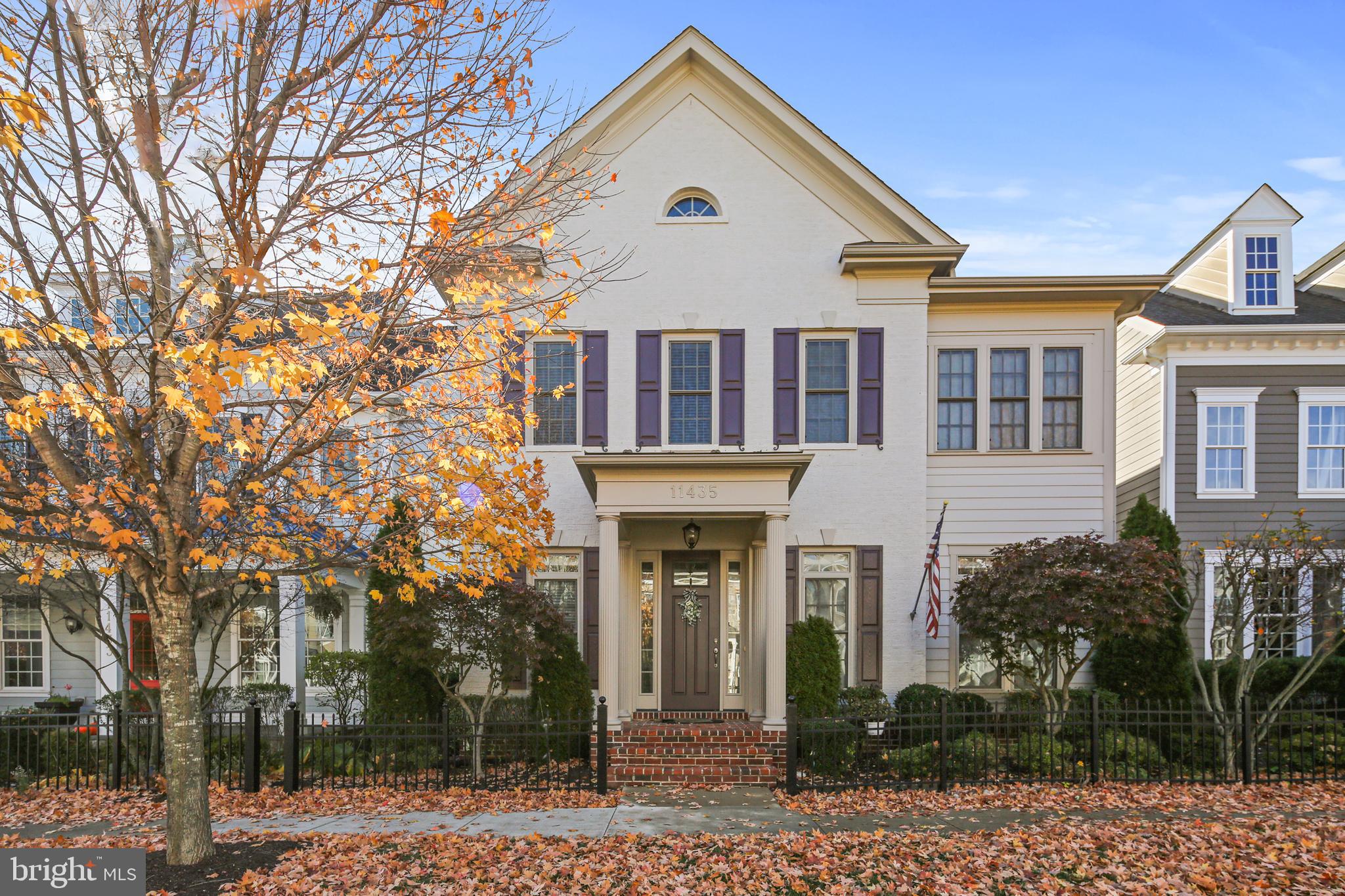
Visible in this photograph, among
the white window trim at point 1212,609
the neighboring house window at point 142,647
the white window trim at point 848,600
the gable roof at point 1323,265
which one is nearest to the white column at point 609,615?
the white window trim at point 848,600

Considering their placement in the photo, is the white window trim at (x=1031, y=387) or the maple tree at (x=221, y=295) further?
the white window trim at (x=1031, y=387)

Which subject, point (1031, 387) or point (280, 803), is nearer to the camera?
point (280, 803)

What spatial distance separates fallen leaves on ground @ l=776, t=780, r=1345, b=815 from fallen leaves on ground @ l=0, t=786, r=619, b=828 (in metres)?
2.71

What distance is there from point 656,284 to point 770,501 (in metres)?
4.44

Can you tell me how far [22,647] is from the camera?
18.6 meters

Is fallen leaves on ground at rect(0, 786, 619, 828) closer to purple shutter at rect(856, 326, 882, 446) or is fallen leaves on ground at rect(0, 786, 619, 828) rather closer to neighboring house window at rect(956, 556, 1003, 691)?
neighboring house window at rect(956, 556, 1003, 691)

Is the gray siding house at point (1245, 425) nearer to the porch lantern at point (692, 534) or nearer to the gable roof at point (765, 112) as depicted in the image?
the gable roof at point (765, 112)

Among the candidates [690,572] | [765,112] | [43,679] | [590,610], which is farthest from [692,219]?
[43,679]

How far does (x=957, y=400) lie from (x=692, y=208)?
5.41 meters

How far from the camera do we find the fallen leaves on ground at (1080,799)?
1012 cm

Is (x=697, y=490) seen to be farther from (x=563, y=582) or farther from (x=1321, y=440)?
(x=1321, y=440)

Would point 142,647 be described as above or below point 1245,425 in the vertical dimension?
below

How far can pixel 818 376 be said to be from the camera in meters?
15.0

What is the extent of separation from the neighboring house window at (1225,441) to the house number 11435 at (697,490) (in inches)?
360
